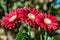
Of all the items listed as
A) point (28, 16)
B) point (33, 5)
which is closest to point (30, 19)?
point (28, 16)

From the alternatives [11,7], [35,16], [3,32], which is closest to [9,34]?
[3,32]

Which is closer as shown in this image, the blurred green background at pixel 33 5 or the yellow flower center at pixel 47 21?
the yellow flower center at pixel 47 21

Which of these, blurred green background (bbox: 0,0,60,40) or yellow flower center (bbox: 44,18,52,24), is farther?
blurred green background (bbox: 0,0,60,40)

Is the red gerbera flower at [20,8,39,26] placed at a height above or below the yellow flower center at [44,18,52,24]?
above

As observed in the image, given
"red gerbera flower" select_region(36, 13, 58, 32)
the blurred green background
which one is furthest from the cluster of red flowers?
the blurred green background

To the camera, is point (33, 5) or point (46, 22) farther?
point (33, 5)

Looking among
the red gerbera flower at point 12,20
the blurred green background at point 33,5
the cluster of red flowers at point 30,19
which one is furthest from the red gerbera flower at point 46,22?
the blurred green background at point 33,5

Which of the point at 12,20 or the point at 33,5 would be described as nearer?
the point at 12,20

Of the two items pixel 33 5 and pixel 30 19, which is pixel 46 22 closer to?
pixel 30 19

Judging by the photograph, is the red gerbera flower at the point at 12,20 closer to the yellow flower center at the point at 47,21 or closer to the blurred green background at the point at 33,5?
the yellow flower center at the point at 47,21

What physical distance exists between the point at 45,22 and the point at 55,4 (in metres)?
1.93

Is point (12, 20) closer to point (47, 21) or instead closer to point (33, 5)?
point (47, 21)

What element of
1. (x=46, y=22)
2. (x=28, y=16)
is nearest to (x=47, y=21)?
(x=46, y=22)

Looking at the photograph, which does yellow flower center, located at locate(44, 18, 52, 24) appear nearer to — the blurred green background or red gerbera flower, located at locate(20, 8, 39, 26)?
red gerbera flower, located at locate(20, 8, 39, 26)
